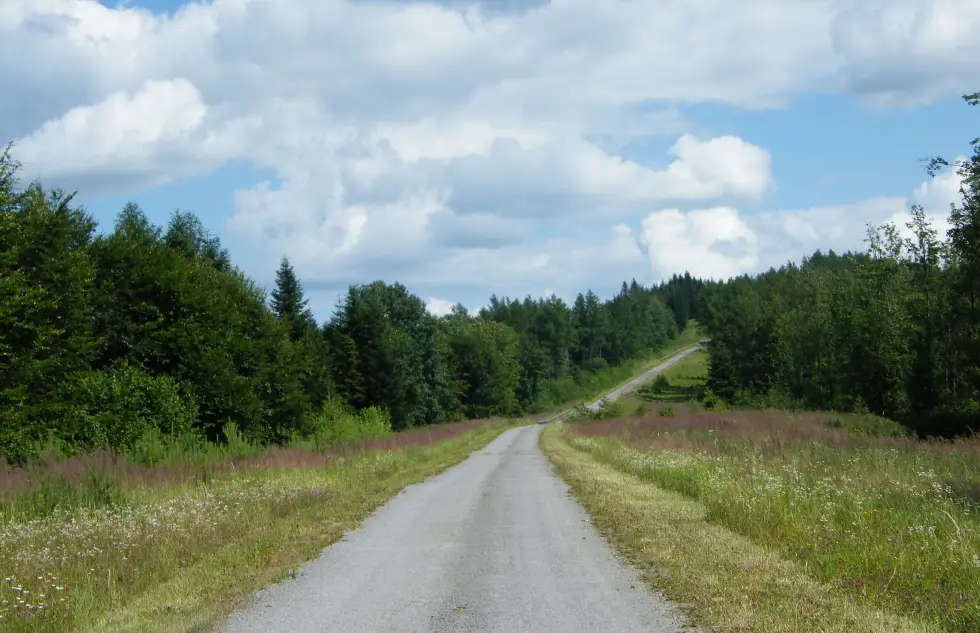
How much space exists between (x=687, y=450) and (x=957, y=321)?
30.1 meters

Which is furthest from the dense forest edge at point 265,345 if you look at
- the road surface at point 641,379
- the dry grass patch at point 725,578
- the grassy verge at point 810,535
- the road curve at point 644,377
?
the road curve at point 644,377

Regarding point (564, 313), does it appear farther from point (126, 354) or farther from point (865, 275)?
point (126, 354)

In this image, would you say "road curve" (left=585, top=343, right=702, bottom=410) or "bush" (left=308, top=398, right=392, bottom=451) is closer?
"bush" (left=308, top=398, right=392, bottom=451)

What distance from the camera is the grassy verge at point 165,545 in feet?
25.9

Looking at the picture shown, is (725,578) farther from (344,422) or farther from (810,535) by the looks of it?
(344,422)

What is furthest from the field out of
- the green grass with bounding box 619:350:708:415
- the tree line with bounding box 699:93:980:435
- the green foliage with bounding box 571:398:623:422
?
the green grass with bounding box 619:350:708:415

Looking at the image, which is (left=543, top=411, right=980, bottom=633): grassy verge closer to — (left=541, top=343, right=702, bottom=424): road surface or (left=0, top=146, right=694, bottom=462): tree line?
(left=0, top=146, right=694, bottom=462): tree line

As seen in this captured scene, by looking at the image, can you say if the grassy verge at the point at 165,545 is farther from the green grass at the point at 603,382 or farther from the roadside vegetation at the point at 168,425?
the green grass at the point at 603,382

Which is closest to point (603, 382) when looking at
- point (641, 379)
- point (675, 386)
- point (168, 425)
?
point (641, 379)

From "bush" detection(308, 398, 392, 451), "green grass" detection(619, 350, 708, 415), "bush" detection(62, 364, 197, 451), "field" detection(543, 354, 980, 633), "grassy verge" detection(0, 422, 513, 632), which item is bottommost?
"green grass" detection(619, 350, 708, 415)

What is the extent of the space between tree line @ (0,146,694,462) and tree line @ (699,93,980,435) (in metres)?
32.0

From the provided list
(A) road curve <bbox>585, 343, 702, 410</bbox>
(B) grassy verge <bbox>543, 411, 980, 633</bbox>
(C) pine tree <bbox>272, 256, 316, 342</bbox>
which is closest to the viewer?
(B) grassy verge <bbox>543, 411, 980, 633</bbox>

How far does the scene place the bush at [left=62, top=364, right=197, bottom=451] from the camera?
3111 cm

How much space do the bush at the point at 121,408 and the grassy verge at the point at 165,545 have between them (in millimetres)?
12858
